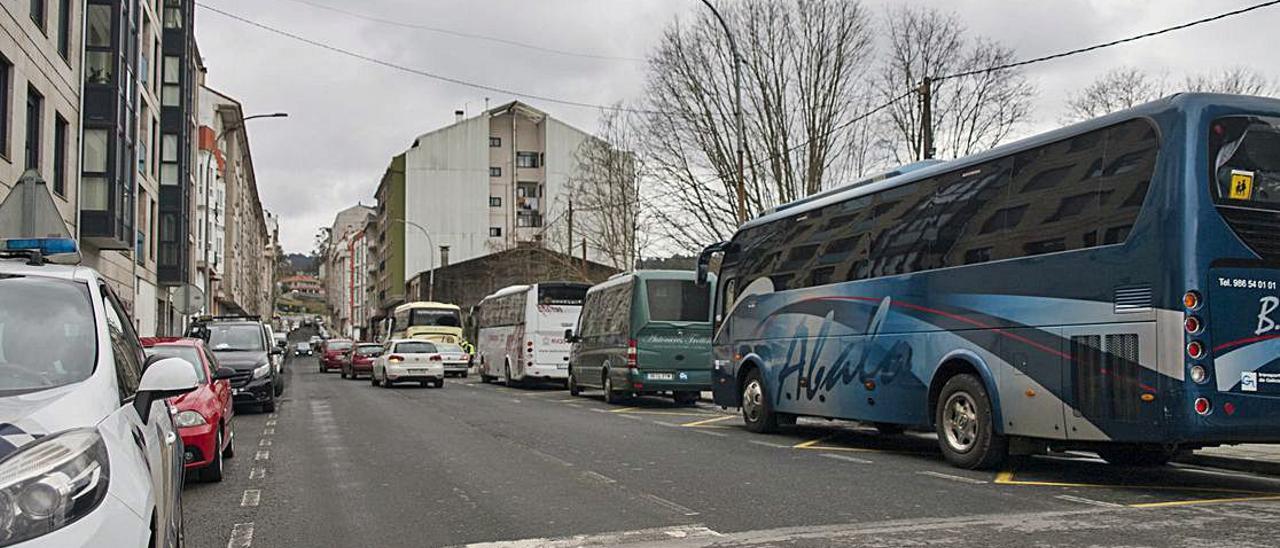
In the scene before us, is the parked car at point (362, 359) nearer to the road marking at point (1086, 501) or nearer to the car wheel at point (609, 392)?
the car wheel at point (609, 392)

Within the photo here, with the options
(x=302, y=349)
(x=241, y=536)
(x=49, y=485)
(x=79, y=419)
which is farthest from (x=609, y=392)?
(x=302, y=349)

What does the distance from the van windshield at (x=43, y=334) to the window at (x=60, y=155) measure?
23768mm

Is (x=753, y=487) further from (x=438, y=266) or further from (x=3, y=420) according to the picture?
(x=438, y=266)

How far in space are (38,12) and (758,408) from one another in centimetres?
1735

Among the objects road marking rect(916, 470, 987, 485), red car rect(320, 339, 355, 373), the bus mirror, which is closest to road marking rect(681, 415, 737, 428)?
the bus mirror

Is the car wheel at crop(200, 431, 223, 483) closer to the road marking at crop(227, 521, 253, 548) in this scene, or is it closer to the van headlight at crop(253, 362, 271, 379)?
the road marking at crop(227, 521, 253, 548)

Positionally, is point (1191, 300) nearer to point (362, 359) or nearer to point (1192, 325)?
point (1192, 325)

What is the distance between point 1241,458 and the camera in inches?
461


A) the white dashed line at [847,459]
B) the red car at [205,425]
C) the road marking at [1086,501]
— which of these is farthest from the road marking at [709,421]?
the road marking at [1086,501]

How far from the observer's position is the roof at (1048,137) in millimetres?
9094

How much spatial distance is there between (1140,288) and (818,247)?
5.62 metres

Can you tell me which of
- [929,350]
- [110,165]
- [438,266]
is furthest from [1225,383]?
[438,266]

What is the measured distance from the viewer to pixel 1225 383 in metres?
8.91

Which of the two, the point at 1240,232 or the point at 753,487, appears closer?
the point at 1240,232
